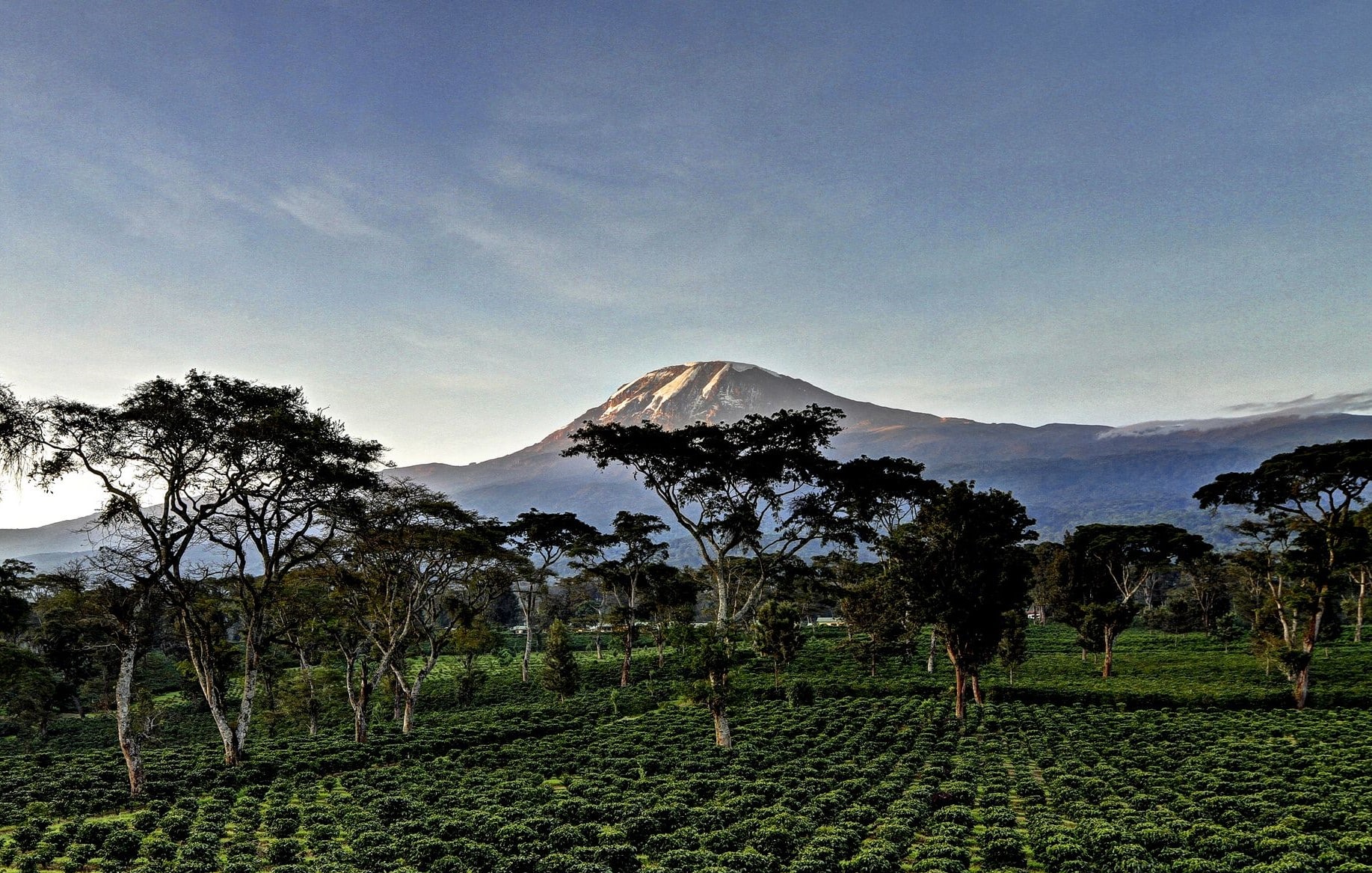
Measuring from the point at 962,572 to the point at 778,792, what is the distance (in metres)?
15.5

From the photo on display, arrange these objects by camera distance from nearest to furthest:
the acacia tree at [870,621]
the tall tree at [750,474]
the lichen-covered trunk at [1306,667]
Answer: the tall tree at [750,474] < the lichen-covered trunk at [1306,667] < the acacia tree at [870,621]

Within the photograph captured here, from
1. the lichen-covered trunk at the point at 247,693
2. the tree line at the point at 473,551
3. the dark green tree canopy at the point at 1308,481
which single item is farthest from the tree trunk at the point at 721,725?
the dark green tree canopy at the point at 1308,481

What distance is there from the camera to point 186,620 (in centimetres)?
2338

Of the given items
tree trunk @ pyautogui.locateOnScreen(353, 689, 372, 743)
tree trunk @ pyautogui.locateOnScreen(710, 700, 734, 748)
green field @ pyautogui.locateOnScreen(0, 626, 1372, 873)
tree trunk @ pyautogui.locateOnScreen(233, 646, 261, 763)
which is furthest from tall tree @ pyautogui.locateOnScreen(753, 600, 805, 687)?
tree trunk @ pyautogui.locateOnScreen(233, 646, 261, 763)

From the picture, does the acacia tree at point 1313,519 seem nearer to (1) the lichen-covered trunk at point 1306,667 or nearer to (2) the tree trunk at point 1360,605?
(1) the lichen-covered trunk at point 1306,667

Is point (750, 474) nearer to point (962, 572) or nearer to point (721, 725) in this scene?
point (962, 572)

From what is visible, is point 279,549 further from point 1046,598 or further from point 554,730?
point 1046,598

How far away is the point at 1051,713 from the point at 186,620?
37569 mm

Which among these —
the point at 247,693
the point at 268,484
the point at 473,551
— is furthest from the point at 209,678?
the point at 473,551

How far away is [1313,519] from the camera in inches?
1432

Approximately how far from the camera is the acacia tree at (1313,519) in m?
33.5

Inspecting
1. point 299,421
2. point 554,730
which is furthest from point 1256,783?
point 299,421

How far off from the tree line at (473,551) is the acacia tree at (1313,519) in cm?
16

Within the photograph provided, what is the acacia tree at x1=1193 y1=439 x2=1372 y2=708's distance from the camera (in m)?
33.5
